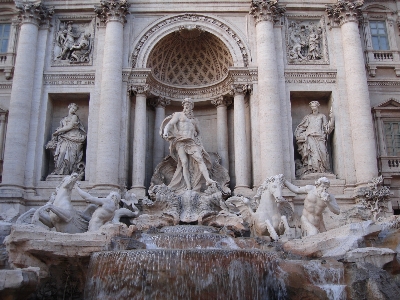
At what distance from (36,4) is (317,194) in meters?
13.4

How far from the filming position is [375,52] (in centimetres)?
1892

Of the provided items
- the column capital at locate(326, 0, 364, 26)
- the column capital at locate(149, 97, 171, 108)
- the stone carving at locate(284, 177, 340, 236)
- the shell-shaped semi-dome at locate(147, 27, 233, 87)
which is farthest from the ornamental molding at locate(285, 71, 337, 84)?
the stone carving at locate(284, 177, 340, 236)

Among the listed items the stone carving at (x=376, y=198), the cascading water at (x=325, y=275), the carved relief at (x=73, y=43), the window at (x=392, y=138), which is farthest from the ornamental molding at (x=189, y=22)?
the cascading water at (x=325, y=275)

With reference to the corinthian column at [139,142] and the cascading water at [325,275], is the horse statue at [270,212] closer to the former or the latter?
the cascading water at [325,275]

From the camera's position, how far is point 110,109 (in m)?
17.0

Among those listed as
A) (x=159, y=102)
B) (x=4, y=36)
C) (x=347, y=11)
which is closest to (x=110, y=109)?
(x=159, y=102)

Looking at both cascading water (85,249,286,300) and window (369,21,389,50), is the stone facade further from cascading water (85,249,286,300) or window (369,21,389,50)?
cascading water (85,249,286,300)

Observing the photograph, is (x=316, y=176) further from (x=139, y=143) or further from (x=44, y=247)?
(x=44, y=247)

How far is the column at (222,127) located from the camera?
18.2 metres

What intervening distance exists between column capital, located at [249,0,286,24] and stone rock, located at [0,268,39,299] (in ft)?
44.3

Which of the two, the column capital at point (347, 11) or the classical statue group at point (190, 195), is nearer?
the classical statue group at point (190, 195)

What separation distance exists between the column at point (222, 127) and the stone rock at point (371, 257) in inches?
362

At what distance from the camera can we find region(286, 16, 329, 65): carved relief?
1842cm

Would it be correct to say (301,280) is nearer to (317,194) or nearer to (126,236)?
(317,194)
